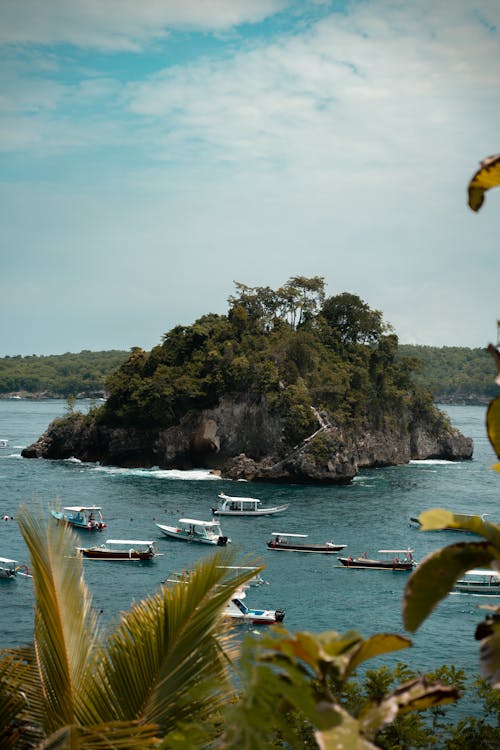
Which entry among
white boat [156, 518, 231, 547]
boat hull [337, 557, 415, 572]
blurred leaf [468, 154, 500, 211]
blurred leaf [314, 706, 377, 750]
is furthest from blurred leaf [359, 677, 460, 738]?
white boat [156, 518, 231, 547]

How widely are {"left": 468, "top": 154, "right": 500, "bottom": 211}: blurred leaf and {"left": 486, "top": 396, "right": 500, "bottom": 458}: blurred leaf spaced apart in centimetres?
95

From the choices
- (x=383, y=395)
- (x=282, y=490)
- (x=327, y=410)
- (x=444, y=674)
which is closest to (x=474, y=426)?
(x=383, y=395)

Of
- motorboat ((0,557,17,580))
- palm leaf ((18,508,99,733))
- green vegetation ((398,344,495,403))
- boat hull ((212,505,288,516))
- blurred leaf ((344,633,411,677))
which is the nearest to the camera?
blurred leaf ((344,633,411,677))

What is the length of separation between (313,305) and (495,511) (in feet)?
124

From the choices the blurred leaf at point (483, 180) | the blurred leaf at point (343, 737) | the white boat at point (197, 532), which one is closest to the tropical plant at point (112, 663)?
the blurred leaf at point (343, 737)

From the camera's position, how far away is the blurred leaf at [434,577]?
3.71 meters

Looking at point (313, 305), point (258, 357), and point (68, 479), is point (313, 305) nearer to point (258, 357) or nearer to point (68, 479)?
point (258, 357)

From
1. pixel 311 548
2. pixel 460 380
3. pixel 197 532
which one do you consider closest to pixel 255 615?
pixel 311 548

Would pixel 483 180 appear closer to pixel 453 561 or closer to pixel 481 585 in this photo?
pixel 453 561

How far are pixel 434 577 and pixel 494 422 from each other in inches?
31.4

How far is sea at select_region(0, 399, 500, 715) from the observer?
3195cm

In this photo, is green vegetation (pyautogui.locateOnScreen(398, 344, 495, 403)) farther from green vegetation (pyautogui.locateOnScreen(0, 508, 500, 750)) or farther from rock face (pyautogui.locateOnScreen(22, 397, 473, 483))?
green vegetation (pyautogui.locateOnScreen(0, 508, 500, 750))

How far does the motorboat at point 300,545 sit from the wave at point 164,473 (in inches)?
1000

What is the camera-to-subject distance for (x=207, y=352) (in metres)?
82.7
